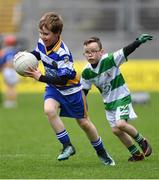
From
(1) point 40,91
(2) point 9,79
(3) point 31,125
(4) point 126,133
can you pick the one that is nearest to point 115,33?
(1) point 40,91

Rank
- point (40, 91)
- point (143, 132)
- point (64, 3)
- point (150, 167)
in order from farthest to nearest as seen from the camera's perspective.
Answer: point (64, 3) → point (40, 91) → point (143, 132) → point (150, 167)

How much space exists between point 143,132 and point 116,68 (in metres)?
4.77

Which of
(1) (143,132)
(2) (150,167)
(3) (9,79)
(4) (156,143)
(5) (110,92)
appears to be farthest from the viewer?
(3) (9,79)

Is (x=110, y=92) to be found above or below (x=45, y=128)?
above

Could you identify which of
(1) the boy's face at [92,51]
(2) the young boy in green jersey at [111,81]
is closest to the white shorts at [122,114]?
(2) the young boy in green jersey at [111,81]

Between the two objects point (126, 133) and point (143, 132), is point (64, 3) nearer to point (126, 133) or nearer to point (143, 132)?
point (143, 132)

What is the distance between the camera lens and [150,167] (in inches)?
364

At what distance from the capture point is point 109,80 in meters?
9.80

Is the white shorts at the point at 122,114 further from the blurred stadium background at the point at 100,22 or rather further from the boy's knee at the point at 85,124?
the blurred stadium background at the point at 100,22

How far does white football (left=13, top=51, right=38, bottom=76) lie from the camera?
29.8 ft

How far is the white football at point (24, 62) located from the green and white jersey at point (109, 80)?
902mm

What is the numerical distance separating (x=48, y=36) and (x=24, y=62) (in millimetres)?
463

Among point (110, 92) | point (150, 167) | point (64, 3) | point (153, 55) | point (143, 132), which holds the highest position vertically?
point (110, 92)

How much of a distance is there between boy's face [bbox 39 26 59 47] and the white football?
270mm
